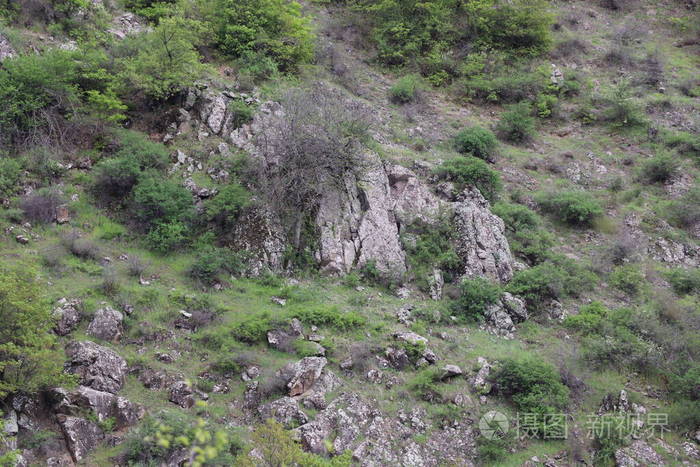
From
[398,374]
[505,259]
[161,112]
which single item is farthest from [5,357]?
[505,259]

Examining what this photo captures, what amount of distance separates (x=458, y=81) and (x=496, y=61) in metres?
2.61

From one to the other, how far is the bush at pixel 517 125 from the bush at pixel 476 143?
177cm

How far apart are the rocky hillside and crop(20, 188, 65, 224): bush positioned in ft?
0.30

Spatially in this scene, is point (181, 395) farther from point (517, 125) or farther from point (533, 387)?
point (517, 125)

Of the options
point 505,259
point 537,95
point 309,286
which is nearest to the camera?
point 309,286

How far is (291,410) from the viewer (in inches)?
470

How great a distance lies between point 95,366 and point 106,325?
1.45m

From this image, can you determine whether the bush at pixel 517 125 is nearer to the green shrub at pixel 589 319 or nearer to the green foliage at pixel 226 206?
the green shrub at pixel 589 319

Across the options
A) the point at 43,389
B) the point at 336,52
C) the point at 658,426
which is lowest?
the point at 658,426

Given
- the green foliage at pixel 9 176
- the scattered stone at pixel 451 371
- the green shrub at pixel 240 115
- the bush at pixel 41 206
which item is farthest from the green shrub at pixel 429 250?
the green foliage at pixel 9 176

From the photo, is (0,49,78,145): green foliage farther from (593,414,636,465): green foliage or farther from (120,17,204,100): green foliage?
(593,414,636,465): green foliage

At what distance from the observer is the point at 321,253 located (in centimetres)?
1712

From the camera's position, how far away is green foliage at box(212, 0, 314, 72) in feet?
76.1

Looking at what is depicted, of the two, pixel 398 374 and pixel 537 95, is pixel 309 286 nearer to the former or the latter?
pixel 398 374
